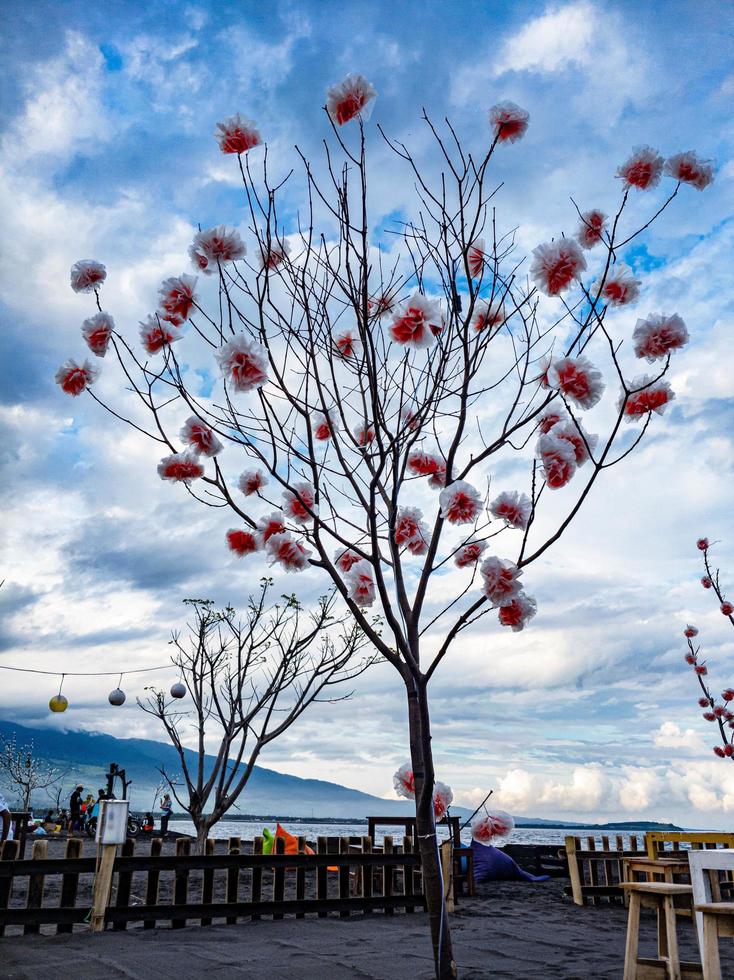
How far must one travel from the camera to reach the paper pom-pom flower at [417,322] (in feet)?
11.3

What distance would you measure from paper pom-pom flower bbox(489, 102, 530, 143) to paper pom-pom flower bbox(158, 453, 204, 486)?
2345 mm

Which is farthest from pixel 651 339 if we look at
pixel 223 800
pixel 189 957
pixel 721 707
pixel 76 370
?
pixel 223 800

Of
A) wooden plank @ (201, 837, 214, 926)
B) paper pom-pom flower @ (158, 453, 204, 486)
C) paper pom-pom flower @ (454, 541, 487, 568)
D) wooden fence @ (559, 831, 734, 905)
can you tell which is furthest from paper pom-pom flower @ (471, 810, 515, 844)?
wooden fence @ (559, 831, 734, 905)

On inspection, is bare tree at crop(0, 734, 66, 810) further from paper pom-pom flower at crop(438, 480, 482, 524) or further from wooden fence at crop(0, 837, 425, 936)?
paper pom-pom flower at crop(438, 480, 482, 524)

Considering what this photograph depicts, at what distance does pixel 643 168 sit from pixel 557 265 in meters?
0.74

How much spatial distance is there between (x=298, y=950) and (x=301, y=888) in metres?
1.62

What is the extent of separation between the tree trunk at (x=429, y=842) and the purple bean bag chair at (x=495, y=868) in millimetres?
9485

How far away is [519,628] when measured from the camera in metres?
3.67

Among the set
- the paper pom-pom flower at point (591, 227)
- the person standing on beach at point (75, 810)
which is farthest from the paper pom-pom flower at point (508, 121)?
the person standing on beach at point (75, 810)

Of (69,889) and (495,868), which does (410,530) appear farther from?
(495,868)

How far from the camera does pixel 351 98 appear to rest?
12.3 ft

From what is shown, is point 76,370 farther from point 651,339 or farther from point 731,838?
point 731,838

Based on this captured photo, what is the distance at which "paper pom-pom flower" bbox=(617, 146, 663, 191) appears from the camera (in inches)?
150

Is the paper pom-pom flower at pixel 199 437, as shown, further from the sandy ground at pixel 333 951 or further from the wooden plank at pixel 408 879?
the wooden plank at pixel 408 879
